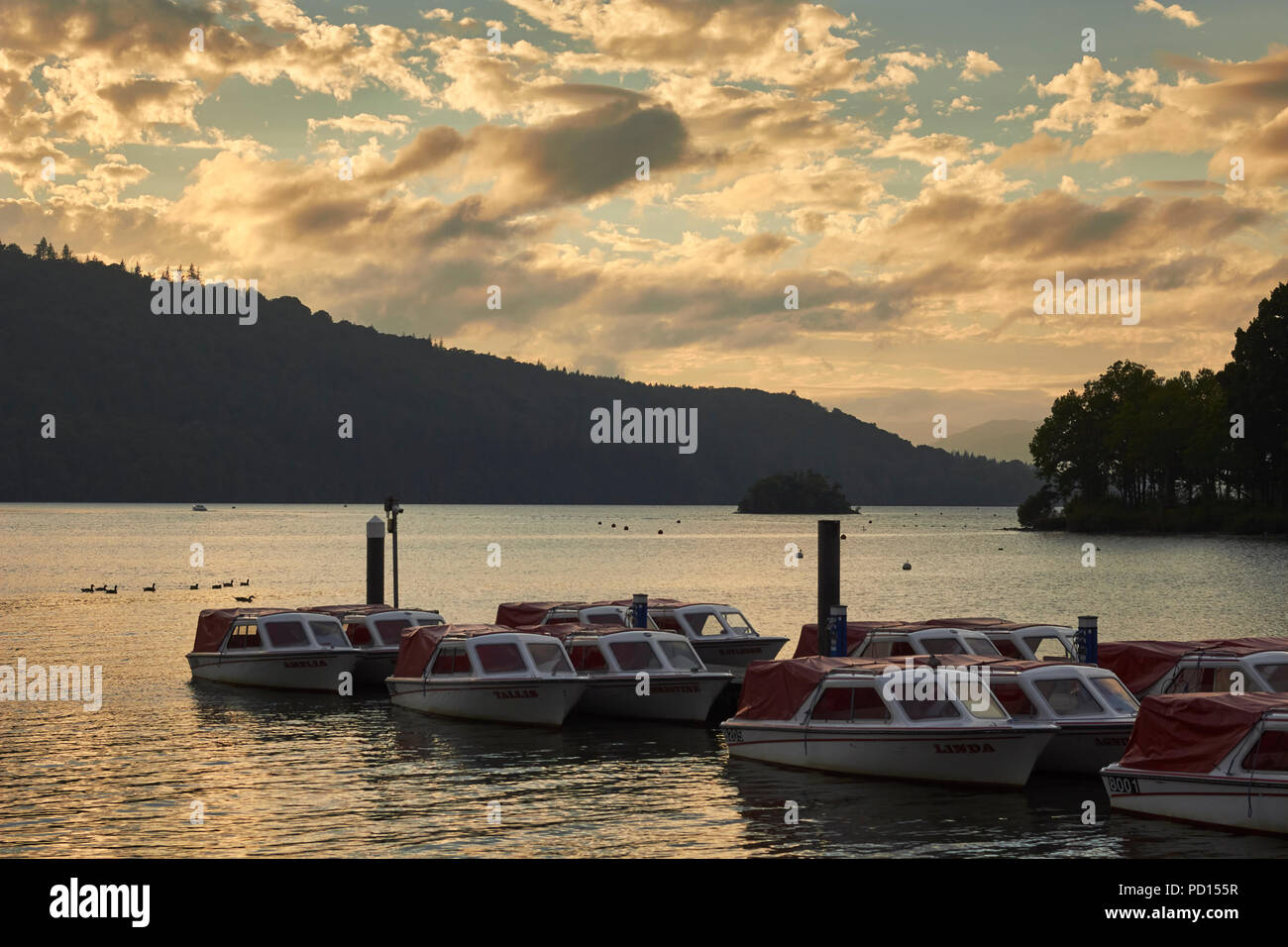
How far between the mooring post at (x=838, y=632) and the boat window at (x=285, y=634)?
782 inches

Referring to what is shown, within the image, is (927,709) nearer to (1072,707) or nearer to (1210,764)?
(1072,707)

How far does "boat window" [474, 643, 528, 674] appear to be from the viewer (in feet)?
131

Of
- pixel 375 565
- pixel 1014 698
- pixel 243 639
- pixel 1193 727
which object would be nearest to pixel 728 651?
pixel 243 639

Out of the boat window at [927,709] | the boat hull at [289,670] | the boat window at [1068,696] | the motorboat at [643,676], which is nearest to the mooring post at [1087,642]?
the boat window at [1068,696]

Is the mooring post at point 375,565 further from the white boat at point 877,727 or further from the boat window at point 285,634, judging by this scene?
the white boat at point 877,727

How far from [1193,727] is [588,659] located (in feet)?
64.4

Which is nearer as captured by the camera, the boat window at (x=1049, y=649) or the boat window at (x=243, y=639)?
the boat window at (x=1049, y=649)

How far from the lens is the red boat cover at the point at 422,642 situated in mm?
41875

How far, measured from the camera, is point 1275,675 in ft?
114

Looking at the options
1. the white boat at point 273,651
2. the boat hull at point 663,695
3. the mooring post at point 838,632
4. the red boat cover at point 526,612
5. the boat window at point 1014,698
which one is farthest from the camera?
the red boat cover at point 526,612

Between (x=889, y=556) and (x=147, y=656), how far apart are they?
122 metres
